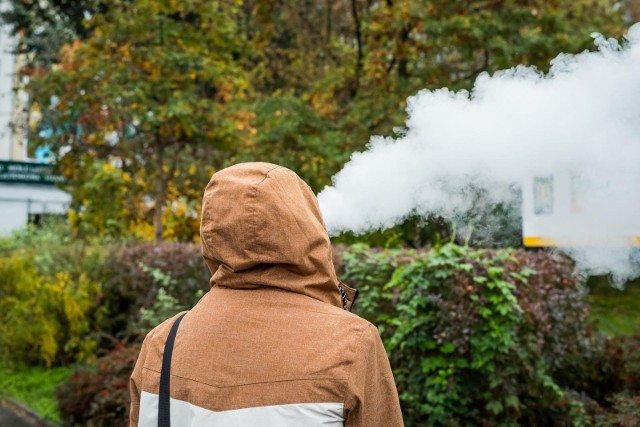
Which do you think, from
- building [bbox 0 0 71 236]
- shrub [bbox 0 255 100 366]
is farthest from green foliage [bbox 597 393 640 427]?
building [bbox 0 0 71 236]

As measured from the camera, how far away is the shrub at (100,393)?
244 inches

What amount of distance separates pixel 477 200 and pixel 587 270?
61cm

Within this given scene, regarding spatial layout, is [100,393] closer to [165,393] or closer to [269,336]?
[165,393]

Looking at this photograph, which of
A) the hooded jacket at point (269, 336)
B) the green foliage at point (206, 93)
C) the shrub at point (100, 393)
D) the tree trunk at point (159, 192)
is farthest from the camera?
the tree trunk at point (159, 192)

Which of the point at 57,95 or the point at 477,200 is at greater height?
the point at 57,95

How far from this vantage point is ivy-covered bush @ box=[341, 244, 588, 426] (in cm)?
500

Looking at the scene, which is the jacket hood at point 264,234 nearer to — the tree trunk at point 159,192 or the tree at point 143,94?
the tree at point 143,94

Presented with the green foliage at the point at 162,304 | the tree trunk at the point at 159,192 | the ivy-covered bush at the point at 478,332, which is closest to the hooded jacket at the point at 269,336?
the ivy-covered bush at the point at 478,332

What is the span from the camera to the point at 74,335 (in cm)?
841

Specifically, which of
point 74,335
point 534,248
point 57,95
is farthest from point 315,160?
point 534,248

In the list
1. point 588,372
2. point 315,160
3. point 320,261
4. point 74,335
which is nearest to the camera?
point 320,261

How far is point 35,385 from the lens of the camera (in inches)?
323

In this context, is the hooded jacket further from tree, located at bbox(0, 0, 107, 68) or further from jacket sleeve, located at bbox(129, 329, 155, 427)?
tree, located at bbox(0, 0, 107, 68)

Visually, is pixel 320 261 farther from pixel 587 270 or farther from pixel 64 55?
pixel 64 55
